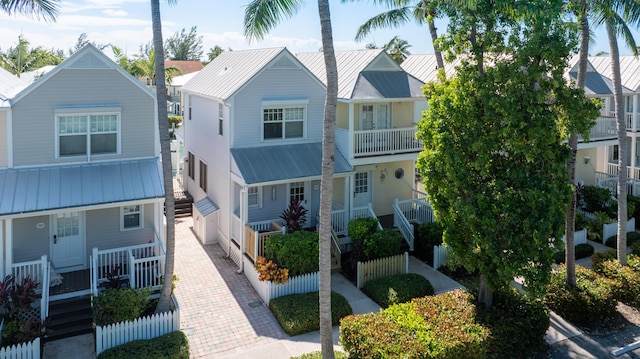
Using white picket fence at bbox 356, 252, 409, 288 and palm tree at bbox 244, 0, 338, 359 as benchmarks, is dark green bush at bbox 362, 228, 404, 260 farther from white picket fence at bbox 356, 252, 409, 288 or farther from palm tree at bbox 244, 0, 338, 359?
palm tree at bbox 244, 0, 338, 359

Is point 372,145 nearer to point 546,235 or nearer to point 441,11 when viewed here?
point 441,11

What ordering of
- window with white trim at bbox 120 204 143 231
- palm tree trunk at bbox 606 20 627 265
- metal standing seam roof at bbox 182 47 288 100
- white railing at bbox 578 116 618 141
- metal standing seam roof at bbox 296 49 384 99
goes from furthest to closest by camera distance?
white railing at bbox 578 116 618 141 < metal standing seam roof at bbox 296 49 384 99 < metal standing seam roof at bbox 182 47 288 100 < palm tree trunk at bbox 606 20 627 265 < window with white trim at bbox 120 204 143 231

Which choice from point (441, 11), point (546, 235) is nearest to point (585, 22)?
point (441, 11)

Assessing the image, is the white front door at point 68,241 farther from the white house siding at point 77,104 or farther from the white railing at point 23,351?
the white railing at point 23,351

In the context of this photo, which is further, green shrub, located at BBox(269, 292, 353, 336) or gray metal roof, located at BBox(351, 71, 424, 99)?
gray metal roof, located at BBox(351, 71, 424, 99)

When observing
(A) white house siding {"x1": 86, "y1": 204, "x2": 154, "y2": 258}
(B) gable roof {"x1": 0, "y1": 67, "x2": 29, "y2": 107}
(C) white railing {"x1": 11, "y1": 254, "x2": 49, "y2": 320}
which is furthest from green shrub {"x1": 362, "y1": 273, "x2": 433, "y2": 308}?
(B) gable roof {"x1": 0, "y1": 67, "x2": 29, "y2": 107}

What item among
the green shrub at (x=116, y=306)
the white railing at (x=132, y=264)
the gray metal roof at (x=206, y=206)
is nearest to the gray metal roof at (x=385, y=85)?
the gray metal roof at (x=206, y=206)

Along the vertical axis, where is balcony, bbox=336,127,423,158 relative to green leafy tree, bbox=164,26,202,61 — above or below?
below

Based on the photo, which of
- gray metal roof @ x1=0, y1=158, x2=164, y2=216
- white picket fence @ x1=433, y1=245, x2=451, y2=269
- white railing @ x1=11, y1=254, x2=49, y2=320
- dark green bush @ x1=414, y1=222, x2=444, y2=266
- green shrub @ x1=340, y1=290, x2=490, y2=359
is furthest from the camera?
dark green bush @ x1=414, y1=222, x2=444, y2=266
